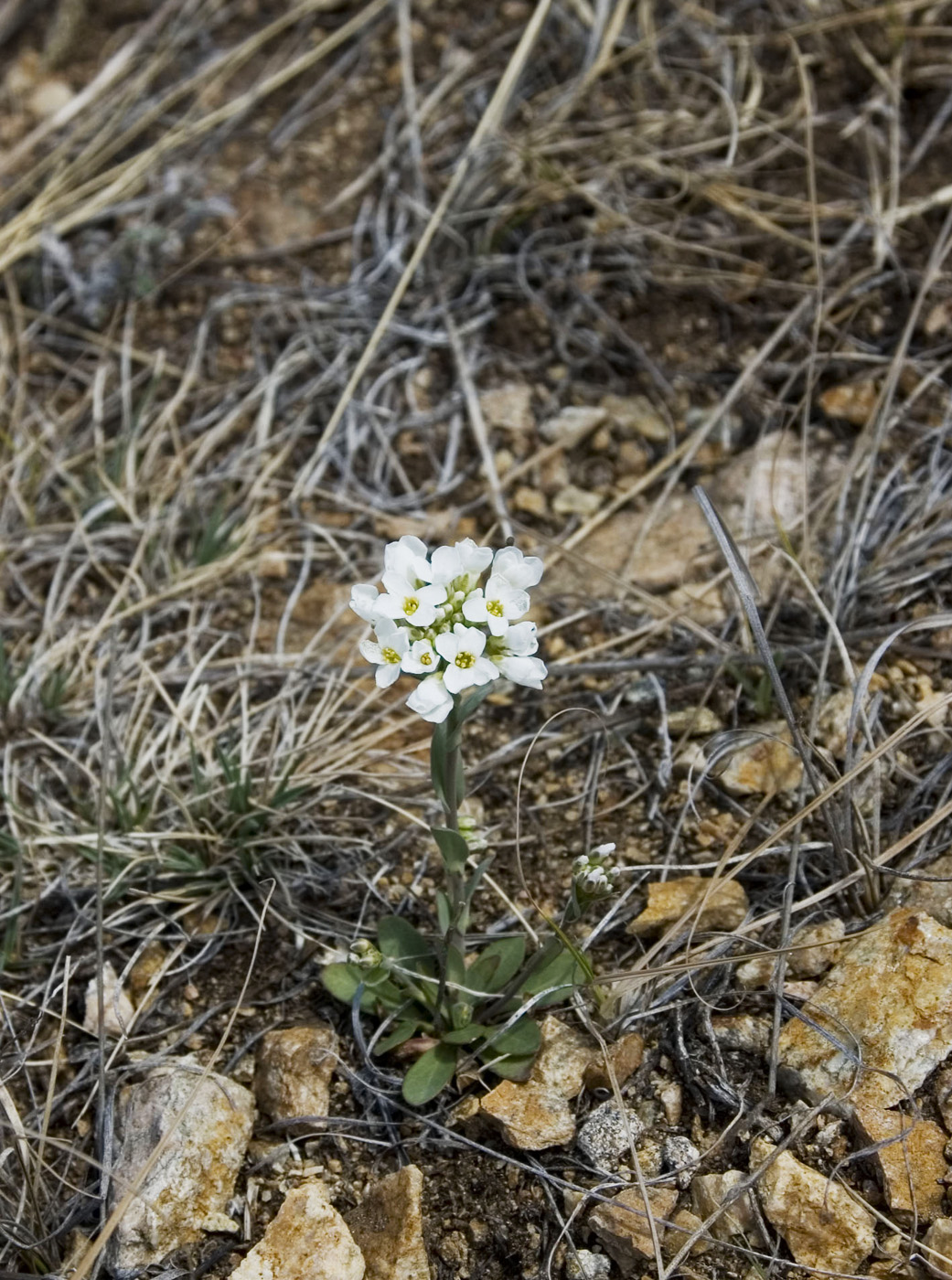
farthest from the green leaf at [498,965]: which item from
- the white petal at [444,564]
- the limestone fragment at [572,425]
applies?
the limestone fragment at [572,425]

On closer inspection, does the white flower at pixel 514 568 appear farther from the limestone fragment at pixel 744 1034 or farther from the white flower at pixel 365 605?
the limestone fragment at pixel 744 1034

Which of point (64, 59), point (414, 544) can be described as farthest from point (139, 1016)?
point (64, 59)

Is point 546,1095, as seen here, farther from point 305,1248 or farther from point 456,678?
point 456,678

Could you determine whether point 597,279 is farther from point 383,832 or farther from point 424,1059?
point 424,1059

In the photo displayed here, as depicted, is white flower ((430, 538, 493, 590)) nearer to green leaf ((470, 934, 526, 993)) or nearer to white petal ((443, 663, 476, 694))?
white petal ((443, 663, 476, 694))

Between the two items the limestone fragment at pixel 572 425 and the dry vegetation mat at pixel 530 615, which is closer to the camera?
the dry vegetation mat at pixel 530 615
